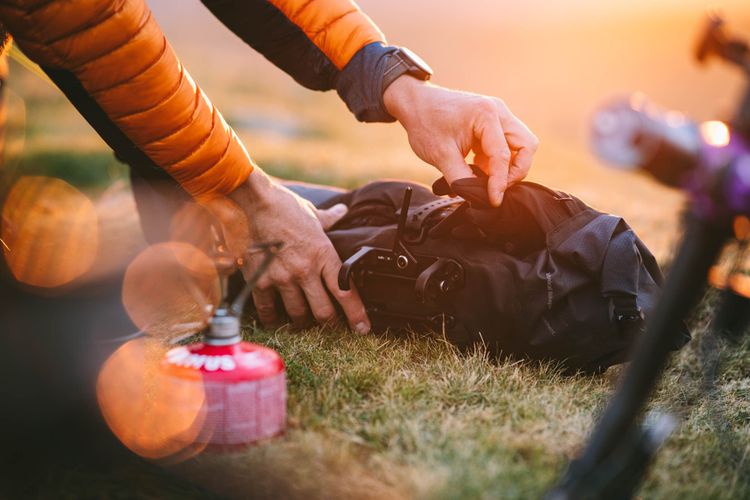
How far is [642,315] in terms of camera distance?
1629 mm

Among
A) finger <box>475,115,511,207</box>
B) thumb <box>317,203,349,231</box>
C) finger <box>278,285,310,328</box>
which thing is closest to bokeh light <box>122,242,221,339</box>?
finger <box>278,285,310,328</box>

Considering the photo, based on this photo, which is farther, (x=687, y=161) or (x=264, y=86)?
(x=264, y=86)

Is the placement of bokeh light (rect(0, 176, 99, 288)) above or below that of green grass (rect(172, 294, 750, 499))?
below

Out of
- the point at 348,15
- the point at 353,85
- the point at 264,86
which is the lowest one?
the point at 264,86

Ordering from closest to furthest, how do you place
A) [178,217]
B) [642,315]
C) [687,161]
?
[687,161] < [642,315] < [178,217]

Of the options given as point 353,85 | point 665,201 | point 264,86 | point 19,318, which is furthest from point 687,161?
point 264,86

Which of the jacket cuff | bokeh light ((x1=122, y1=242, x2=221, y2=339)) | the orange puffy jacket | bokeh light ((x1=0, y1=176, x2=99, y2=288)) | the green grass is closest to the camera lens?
the green grass

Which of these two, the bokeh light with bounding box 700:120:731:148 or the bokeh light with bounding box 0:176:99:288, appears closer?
the bokeh light with bounding box 700:120:731:148

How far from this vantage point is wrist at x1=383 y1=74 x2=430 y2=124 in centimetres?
200

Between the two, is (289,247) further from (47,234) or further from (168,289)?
(47,234)

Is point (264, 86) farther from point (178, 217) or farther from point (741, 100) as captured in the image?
point (741, 100)

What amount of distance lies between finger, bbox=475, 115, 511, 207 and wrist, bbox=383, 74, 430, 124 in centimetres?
25

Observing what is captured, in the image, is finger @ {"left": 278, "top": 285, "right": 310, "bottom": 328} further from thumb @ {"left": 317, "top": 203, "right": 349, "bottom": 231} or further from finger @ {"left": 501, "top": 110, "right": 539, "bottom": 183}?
finger @ {"left": 501, "top": 110, "right": 539, "bottom": 183}

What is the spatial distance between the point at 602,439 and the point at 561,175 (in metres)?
5.92
